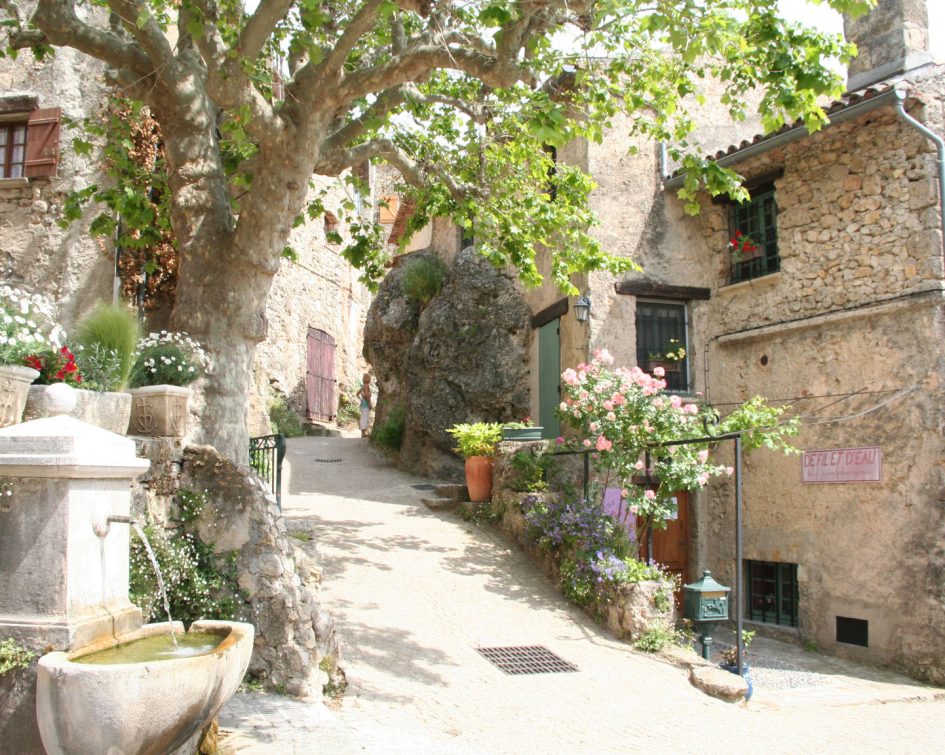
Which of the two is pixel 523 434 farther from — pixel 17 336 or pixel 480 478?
pixel 17 336

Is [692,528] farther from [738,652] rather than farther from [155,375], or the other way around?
[155,375]

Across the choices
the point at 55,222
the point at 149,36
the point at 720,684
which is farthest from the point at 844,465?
the point at 55,222

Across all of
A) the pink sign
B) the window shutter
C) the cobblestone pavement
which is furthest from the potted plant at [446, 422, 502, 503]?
the window shutter

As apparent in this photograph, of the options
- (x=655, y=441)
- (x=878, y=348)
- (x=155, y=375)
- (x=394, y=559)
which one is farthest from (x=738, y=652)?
(x=155, y=375)

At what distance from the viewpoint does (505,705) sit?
6.15 metres

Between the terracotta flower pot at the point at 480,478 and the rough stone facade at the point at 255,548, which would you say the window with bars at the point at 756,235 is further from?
the rough stone facade at the point at 255,548

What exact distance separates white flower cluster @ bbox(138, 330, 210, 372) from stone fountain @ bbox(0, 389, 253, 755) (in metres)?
3.15

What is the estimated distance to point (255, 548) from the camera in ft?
19.5

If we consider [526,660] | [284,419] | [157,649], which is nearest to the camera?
[157,649]

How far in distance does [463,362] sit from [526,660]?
814cm

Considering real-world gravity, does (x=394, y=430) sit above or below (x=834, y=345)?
below

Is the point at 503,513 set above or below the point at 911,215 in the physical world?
below

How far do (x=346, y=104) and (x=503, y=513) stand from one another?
5.45 m

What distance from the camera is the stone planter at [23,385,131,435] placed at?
198 inches
